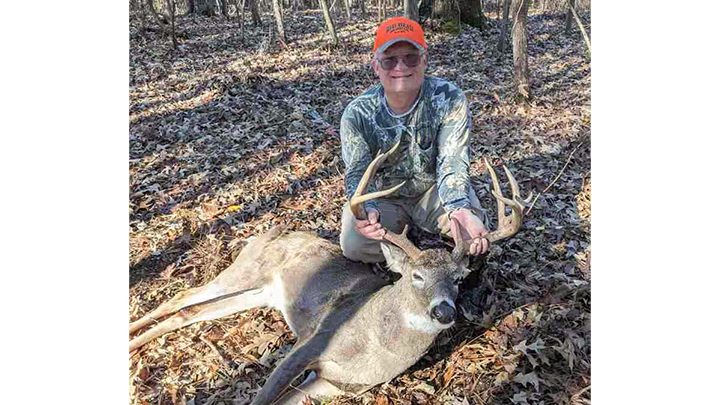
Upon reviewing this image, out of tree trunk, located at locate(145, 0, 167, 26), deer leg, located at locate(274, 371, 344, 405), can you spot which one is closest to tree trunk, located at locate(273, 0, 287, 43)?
tree trunk, located at locate(145, 0, 167, 26)

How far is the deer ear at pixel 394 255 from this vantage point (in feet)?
9.09

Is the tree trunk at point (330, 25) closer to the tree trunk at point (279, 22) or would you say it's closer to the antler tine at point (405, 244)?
the tree trunk at point (279, 22)

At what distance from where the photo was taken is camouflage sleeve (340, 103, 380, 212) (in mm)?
3207

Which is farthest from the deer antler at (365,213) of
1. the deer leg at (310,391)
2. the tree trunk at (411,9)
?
the tree trunk at (411,9)

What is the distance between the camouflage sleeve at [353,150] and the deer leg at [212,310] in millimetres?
1177

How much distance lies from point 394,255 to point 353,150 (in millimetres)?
860

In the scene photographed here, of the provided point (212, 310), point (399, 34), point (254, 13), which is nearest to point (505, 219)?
point (399, 34)

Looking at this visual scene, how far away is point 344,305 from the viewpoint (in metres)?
3.24

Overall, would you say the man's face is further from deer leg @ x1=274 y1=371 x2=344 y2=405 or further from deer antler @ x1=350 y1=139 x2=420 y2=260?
deer leg @ x1=274 y1=371 x2=344 y2=405

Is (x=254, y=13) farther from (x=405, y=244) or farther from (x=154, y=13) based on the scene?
(x=405, y=244)

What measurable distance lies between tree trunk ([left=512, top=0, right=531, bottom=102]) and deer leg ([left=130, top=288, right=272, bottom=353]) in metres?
4.25

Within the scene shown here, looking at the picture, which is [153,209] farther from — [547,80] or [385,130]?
[547,80]
